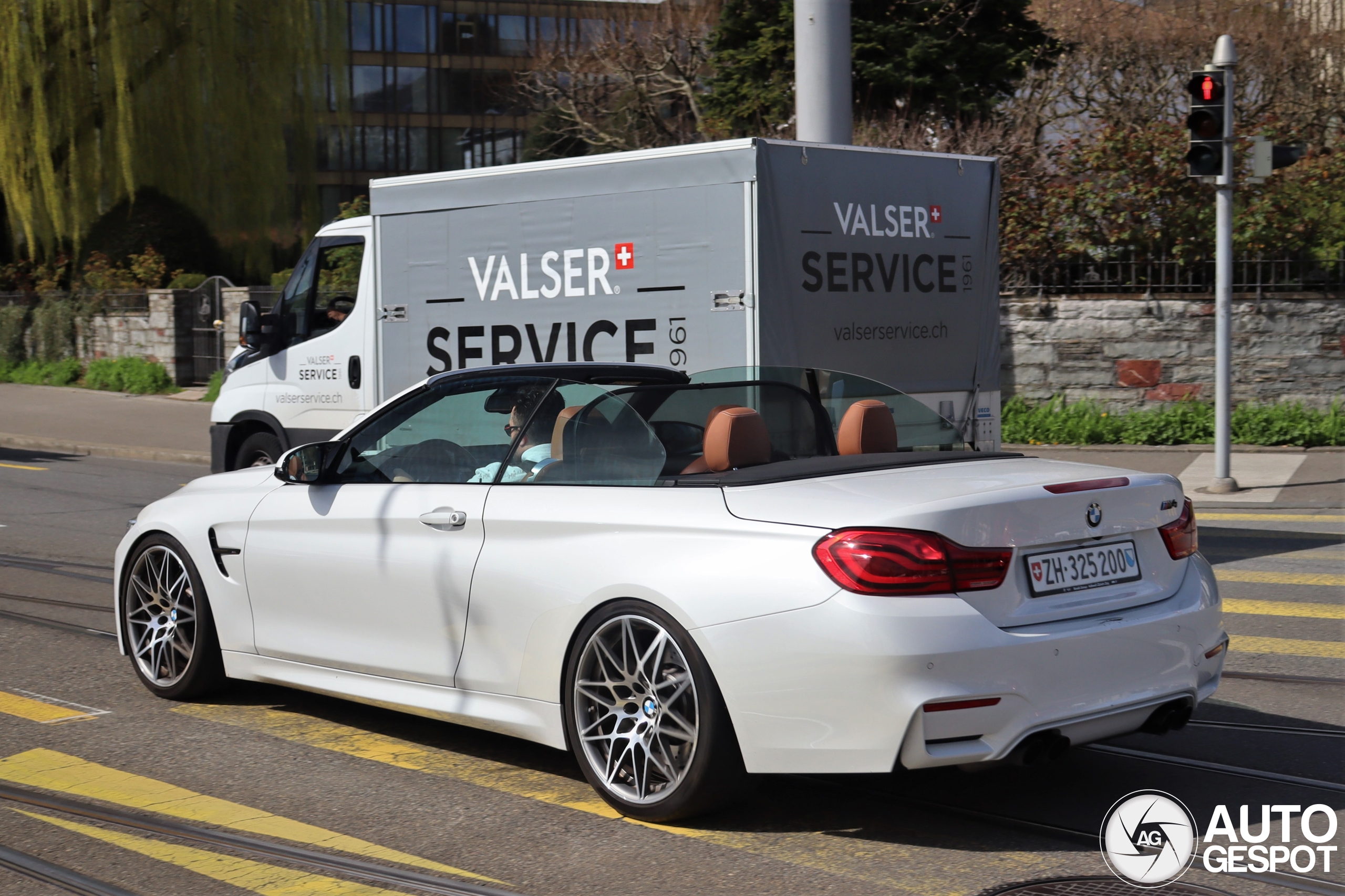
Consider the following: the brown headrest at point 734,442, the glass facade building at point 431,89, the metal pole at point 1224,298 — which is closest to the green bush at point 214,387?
the metal pole at point 1224,298

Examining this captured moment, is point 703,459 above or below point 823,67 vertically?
below

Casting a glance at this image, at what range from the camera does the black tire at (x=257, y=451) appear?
41.6ft

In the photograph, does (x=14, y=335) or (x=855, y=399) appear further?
(x=14, y=335)

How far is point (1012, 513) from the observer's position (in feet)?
14.4

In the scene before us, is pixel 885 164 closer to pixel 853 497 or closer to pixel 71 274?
pixel 853 497

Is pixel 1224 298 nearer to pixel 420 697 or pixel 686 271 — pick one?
pixel 686 271

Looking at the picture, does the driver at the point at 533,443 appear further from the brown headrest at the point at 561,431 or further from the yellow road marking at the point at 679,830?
the yellow road marking at the point at 679,830

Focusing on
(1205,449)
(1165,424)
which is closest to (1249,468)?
(1205,449)

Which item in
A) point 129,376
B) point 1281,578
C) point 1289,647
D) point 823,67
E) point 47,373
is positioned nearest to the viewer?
point 1289,647

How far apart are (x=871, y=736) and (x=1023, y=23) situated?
74.1ft

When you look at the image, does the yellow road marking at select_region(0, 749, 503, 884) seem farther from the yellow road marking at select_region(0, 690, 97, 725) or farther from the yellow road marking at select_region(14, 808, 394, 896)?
the yellow road marking at select_region(0, 690, 97, 725)

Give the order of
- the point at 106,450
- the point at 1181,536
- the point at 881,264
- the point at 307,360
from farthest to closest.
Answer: the point at 106,450 → the point at 307,360 → the point at 881,264 → the point at 1181,536

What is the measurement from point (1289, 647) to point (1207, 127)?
7.28 meters

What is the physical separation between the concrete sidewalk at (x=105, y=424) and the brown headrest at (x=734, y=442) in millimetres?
14823
